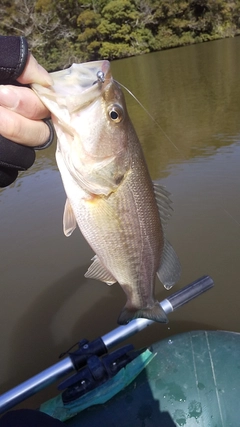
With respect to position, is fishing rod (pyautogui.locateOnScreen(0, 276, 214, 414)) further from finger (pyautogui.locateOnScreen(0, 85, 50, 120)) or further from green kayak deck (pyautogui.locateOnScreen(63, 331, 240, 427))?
finger (pyautogui.locateOnScreen(0, 85, 50, 120))

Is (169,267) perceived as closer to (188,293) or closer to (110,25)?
(188,293)

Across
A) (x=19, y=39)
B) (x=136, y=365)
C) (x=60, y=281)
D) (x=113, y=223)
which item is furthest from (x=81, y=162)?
(x=60, y=281)

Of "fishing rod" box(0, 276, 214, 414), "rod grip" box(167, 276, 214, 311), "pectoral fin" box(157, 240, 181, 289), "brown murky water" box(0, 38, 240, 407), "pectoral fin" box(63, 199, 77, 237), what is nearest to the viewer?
"pectoral fin" box(63, 199, 77, 237)

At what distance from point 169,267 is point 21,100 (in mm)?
1037

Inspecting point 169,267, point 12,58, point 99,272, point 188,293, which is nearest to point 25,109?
point 12,58

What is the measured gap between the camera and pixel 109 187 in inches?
63.6

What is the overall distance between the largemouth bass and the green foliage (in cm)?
2912

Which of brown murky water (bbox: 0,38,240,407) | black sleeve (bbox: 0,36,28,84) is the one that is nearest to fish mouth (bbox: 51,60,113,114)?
black sleeve (bbox: 0,36,28,84)

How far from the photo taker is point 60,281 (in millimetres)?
4250

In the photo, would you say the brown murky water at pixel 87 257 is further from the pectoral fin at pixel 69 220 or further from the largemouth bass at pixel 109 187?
the pectoral fin at pixel 69 220

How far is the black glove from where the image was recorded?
1288mm

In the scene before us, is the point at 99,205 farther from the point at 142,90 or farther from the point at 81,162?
the point at 142,90

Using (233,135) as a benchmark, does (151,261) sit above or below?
above

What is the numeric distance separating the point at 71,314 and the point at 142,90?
12003mm
